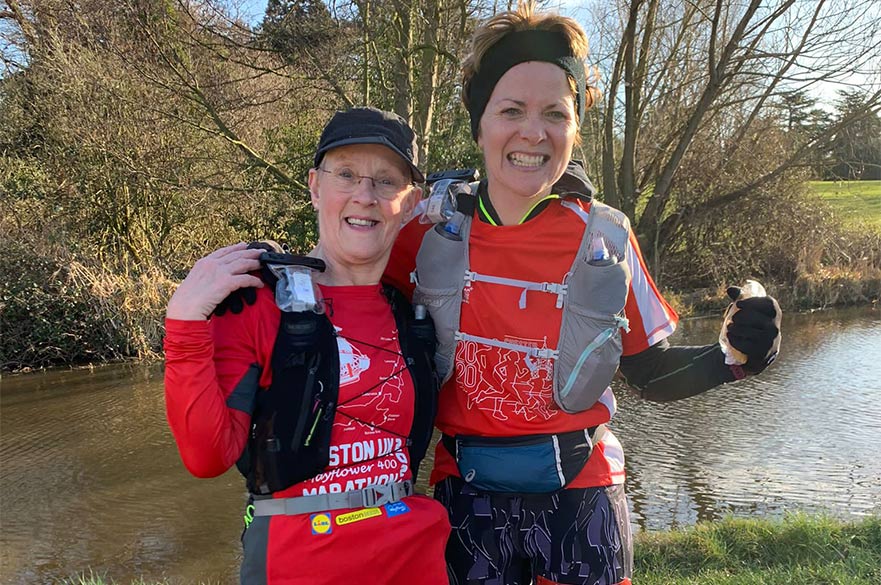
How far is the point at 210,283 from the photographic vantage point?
1508 millimetres

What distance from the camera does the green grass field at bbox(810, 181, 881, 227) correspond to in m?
14.8

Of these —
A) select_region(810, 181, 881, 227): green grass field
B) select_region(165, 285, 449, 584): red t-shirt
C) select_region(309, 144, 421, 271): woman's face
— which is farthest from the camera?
select_region(810, 181, 881, 227): green grass field

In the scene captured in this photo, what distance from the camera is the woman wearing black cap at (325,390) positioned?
4.90 feet

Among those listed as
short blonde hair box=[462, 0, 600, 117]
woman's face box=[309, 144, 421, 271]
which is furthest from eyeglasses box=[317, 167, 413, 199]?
short blonde hair box=[462, 0, 600, 117]

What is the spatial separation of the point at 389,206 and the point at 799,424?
→ 7.19 m

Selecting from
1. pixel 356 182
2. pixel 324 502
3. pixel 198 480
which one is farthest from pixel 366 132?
pixel 198 480

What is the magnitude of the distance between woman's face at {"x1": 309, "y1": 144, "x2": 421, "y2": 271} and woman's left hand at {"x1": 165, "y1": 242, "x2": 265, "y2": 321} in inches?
9.9

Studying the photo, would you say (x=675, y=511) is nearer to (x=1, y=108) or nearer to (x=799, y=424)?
(x=799, y=424)

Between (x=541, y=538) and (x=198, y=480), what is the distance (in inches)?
206

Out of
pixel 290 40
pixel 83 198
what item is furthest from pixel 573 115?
pixel 83 198

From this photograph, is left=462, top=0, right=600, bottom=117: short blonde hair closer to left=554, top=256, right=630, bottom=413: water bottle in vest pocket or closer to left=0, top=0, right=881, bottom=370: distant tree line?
left=554, top=256, right=630, bottom=413: water bottle in vest pocket

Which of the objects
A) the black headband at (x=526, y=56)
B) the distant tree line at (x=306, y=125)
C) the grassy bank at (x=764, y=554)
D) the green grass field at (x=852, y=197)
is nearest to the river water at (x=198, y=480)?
the grassy bank at (x=764, y=554)

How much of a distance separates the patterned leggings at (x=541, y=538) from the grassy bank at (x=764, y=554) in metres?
1.96

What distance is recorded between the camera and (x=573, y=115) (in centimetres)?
205
